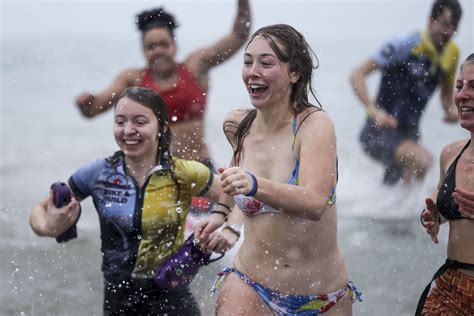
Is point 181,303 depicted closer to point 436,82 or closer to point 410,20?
point 436,82

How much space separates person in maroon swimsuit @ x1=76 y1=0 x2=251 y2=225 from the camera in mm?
5699

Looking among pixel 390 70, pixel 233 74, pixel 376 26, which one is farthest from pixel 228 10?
pixel 390 70

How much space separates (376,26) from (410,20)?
2.43m

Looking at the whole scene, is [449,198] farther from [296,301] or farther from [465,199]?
[296,301]

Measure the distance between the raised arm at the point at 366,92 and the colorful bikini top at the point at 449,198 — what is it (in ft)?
9.02

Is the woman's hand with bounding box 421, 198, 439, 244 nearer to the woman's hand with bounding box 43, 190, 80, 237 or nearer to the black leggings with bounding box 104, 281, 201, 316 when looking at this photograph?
the black leggings with bounding box 104, 281, 201, 316

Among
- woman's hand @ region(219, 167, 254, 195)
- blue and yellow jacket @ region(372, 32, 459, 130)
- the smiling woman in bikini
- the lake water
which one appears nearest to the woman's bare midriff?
the smiling woman in bikini

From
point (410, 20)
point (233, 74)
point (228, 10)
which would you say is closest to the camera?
point (233, 74)

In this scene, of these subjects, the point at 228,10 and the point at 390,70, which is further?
the point at 228,10

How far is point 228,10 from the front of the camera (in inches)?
1361

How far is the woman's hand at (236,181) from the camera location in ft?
9.77

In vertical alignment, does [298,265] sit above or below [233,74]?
above

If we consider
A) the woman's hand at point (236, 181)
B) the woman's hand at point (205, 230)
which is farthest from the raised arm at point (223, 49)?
the woman's hand at point (236, 181)

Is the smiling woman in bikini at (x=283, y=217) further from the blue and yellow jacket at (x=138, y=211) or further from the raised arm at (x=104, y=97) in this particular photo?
the raised arm at (x=104, y=97)
